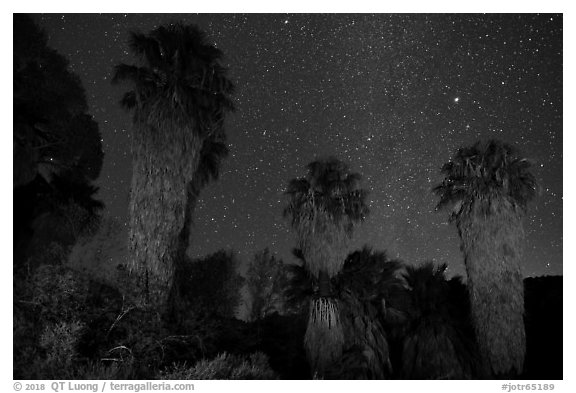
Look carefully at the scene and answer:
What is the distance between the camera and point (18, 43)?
14141mm

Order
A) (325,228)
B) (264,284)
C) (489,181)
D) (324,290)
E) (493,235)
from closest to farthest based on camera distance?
(324,290)
(325,228)
(493,235)
(489,181)
(264,284)

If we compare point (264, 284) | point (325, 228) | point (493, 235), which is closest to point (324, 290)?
point (325, 228)

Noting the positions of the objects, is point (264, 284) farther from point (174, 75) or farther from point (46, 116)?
point (46, 116)

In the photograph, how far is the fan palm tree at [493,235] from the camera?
1708 centimetres

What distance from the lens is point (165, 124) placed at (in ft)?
49.5

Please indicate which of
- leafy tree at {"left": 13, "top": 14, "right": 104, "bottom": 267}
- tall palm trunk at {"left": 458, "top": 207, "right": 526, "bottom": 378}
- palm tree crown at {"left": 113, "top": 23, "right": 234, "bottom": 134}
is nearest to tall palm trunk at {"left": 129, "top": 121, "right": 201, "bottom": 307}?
palm tree crown at {"left": 113, "top": 23, "right": 234, "bottom": 134}

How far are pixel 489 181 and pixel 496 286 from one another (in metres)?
3.92

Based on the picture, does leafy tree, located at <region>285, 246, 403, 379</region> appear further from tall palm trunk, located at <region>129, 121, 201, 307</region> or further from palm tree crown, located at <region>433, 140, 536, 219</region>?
tall palm trunk, located at <region>129, 121, 201, 307</region>

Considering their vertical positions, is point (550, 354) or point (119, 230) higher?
point (119, 230)

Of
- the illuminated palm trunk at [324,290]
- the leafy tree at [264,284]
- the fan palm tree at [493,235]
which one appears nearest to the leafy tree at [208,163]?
the illuminated palm trunk at [324,290]

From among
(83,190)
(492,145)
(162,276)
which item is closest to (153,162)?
(83,190)
